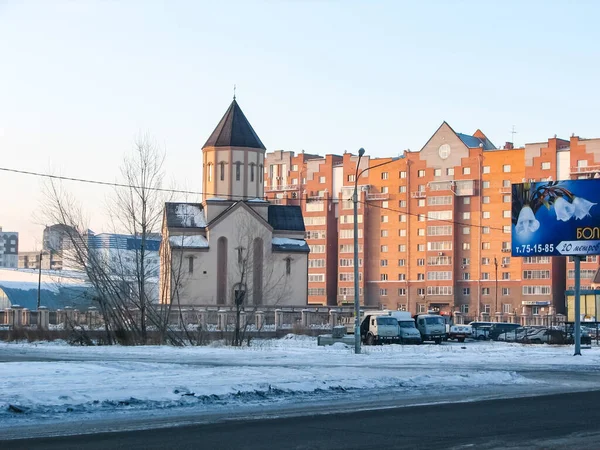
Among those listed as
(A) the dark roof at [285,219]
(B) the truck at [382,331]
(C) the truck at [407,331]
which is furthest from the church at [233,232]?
(B) the truck at [382,331]

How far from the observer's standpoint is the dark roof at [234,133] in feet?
273

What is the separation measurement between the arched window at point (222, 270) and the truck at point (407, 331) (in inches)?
1287

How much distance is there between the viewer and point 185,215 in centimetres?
8419

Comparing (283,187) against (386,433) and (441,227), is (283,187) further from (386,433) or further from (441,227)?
(386,433)

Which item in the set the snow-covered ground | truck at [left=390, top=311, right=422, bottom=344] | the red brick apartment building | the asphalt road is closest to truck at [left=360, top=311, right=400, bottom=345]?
truck at [left=390, top=311, right=422, bottom=344]

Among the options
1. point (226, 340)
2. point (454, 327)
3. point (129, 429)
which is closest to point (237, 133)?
point (454, 327)

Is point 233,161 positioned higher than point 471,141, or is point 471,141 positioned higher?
point 471,141

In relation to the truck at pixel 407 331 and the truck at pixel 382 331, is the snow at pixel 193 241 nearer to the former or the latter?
the truck at pixel 407 331

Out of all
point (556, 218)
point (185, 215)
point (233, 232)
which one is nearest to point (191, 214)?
point (185, 215)

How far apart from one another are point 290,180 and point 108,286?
9260 centimetres

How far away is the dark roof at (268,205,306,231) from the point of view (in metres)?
86.2

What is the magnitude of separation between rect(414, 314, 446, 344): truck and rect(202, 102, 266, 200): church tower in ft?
104

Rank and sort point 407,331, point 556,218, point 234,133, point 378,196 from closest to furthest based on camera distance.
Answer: point 556,218
point 407,331
point 234,133
point 378,196

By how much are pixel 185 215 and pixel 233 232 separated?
4434mm
